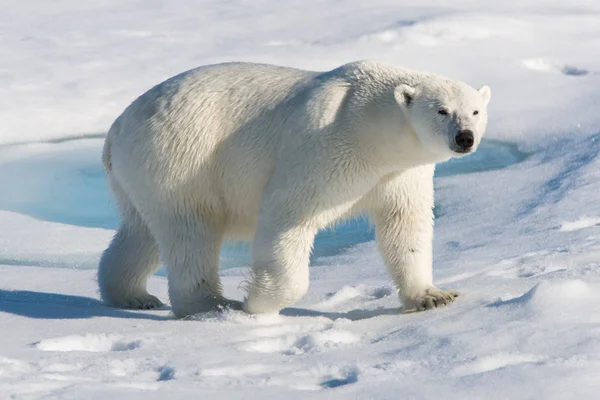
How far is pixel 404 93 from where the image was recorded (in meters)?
4.65

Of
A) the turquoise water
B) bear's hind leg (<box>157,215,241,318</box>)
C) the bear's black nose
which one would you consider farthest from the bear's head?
the turquoise water

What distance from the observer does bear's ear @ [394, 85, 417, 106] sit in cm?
463

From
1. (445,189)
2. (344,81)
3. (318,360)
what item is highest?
(344,81)

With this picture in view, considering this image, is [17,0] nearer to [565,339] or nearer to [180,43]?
[180,43]

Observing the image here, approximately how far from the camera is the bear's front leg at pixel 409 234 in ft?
16.3

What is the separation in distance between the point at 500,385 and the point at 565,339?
51cm

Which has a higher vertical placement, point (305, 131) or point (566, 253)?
point (305, 131)

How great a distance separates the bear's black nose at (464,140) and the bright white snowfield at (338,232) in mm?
667

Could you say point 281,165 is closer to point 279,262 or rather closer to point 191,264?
point 279,262

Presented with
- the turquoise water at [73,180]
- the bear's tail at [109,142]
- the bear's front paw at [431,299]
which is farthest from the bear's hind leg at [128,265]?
the turquoise water at [73,180]

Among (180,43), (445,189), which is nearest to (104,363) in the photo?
(445,189)

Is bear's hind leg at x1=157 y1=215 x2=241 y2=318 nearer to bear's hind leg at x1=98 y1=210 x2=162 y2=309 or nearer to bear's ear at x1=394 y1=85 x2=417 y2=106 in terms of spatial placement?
bear's hind leg at x1=98 y1=210 x2=162 y2=309

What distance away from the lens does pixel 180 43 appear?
14.8 metres

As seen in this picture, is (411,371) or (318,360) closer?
(411,371)
